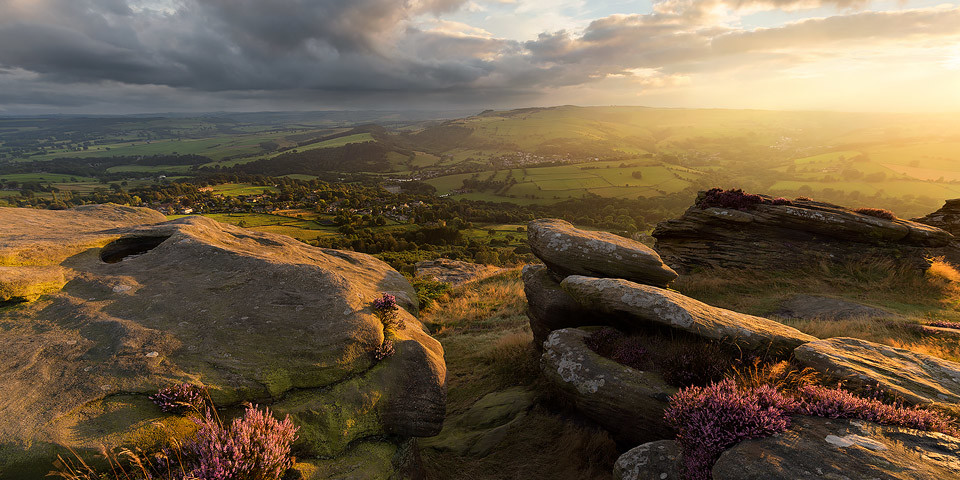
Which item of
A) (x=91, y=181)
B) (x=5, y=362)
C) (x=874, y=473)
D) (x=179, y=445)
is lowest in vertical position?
(x=91, y=181)

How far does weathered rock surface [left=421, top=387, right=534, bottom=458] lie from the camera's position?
9.20m

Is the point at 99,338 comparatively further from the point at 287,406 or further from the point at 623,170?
the point at 623,170

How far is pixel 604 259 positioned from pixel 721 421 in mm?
8259

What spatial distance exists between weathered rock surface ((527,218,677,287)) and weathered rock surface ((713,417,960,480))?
8.22 metres

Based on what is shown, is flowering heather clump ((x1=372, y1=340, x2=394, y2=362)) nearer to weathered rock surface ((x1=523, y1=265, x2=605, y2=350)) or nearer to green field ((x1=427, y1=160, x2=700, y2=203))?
weathered rock surface ((x1=523, y1=265, x2=605, y2=350))

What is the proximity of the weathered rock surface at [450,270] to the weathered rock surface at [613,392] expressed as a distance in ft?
97.4

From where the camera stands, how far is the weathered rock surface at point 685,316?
8.52 metres

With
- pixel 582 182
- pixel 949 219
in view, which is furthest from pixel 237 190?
pixel 949 219

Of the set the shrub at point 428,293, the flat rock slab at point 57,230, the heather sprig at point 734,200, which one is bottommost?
the shrub at point 428,293

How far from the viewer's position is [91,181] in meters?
160

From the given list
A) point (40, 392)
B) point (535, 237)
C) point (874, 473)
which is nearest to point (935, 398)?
point (874, 473)

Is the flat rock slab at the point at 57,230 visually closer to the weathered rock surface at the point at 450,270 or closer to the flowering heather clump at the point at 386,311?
the flowering heather clump at the point at 386,311

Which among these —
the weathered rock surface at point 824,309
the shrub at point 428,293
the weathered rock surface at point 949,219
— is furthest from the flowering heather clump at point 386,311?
the weathered rock surface at point 949,219

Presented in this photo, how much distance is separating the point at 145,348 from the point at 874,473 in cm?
1147
